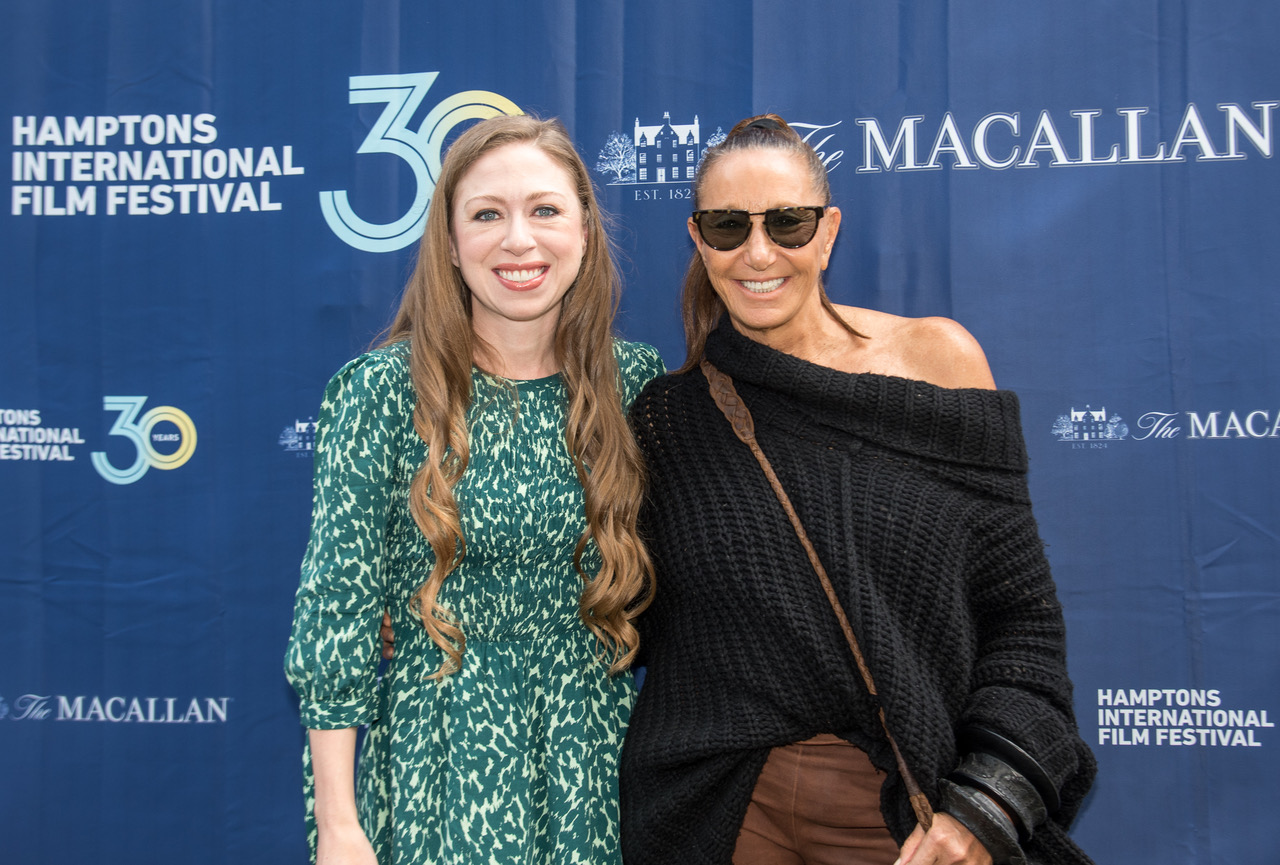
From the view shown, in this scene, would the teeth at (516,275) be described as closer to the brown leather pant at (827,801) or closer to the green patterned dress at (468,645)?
the green patterned dress at (468,645)

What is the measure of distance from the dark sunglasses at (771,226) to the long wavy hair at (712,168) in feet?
0.25

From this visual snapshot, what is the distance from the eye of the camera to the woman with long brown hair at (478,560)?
A: 1534 millimetres

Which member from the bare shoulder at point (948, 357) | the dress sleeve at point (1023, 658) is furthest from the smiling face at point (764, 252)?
the dress sleeve at point (1023, 658)

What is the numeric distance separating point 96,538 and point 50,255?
0.93m

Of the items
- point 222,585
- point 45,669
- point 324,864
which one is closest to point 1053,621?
point 324,864

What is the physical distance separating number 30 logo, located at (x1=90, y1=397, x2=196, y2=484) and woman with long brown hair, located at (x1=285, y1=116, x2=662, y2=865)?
138cm

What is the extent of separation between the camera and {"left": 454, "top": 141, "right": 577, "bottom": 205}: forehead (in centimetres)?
170

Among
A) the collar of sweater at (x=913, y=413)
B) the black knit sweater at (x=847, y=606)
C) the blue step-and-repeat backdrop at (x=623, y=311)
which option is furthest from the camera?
the blue step-and-repeat backdrop at (x=623, y=311)

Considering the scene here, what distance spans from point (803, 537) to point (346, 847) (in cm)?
96

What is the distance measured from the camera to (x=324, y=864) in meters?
1.50

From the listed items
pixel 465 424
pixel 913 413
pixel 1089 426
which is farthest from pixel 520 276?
pixel 1089 426

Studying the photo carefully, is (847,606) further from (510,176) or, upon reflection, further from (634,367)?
(510,176)

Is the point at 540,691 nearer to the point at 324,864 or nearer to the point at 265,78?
the point at 324,864

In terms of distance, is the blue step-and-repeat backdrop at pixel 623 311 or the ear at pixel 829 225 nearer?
the ear at pixel 829 225
